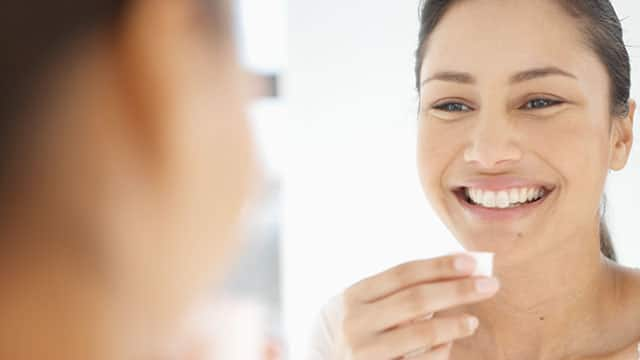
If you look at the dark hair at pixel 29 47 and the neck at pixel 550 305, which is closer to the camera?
the dark hair at pixel 29 47

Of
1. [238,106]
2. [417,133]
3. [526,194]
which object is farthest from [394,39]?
[238,106]

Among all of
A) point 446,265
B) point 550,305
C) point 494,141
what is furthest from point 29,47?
point 550,305

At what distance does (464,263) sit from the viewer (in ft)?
2.99

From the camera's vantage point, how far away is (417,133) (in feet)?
3.98

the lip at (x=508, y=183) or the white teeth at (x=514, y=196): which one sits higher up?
the lip at (x=508, y=183)

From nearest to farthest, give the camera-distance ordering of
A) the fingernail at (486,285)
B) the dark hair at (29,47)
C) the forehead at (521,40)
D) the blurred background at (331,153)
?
1. the dark hair at (29,47)
2. the fingernail at (486,285)
3. the forehead at (521,40)
4. the blurred background at (331,153)

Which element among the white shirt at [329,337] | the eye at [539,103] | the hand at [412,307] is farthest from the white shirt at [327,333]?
the eye at [539,103]

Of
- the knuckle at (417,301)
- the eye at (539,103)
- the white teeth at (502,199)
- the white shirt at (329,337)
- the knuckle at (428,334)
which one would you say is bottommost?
the white shirt at (329,337)

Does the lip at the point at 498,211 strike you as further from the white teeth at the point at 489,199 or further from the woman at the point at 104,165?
the woman at the point at 104,165

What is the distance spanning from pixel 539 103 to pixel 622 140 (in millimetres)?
125

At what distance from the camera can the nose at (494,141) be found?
109 centimetres

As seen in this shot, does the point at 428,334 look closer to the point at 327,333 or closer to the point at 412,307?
the point at 412,307

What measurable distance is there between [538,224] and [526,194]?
4cm

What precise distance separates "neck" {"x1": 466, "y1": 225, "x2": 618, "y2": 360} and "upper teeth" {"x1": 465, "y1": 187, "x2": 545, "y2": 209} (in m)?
0.08
